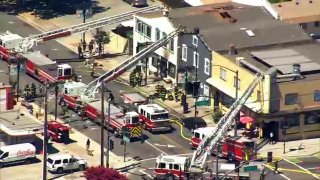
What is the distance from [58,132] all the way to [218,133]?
46.8 ft

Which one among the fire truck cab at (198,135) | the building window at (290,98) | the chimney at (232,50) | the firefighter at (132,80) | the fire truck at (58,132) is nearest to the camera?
the fire truck cab at (198,135)

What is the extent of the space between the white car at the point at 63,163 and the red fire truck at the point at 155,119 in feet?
36.5

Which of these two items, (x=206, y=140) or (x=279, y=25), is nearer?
(x=206, y=140)

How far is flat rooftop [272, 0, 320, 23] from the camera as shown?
162 metres

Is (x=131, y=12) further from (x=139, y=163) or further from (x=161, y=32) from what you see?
(x=139, y=163)

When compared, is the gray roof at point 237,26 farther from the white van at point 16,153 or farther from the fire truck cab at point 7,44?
the white van at point 16,153

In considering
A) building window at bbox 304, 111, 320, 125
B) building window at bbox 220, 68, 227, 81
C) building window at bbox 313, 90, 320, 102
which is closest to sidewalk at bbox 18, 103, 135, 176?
building window at bbox 220, 68, 227, 81

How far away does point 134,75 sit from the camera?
156 m

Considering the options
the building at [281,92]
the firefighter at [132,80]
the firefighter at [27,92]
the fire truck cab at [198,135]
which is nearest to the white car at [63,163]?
the fire truck cab at [198,135]

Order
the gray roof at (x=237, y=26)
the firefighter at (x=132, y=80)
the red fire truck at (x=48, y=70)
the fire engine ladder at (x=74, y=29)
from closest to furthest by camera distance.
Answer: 1. the gray roof at (x=237, y=26)
2. the firefighter at (x=132, y=80)
3. the red fire truck at (x=48, y=70)
4. the fire engine ladder at (x=74, y=29)

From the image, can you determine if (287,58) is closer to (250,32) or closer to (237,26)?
(250,32)

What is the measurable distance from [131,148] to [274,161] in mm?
12272

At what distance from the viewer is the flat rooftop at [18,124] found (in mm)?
137500

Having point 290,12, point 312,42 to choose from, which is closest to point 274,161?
Result: point 312,42
